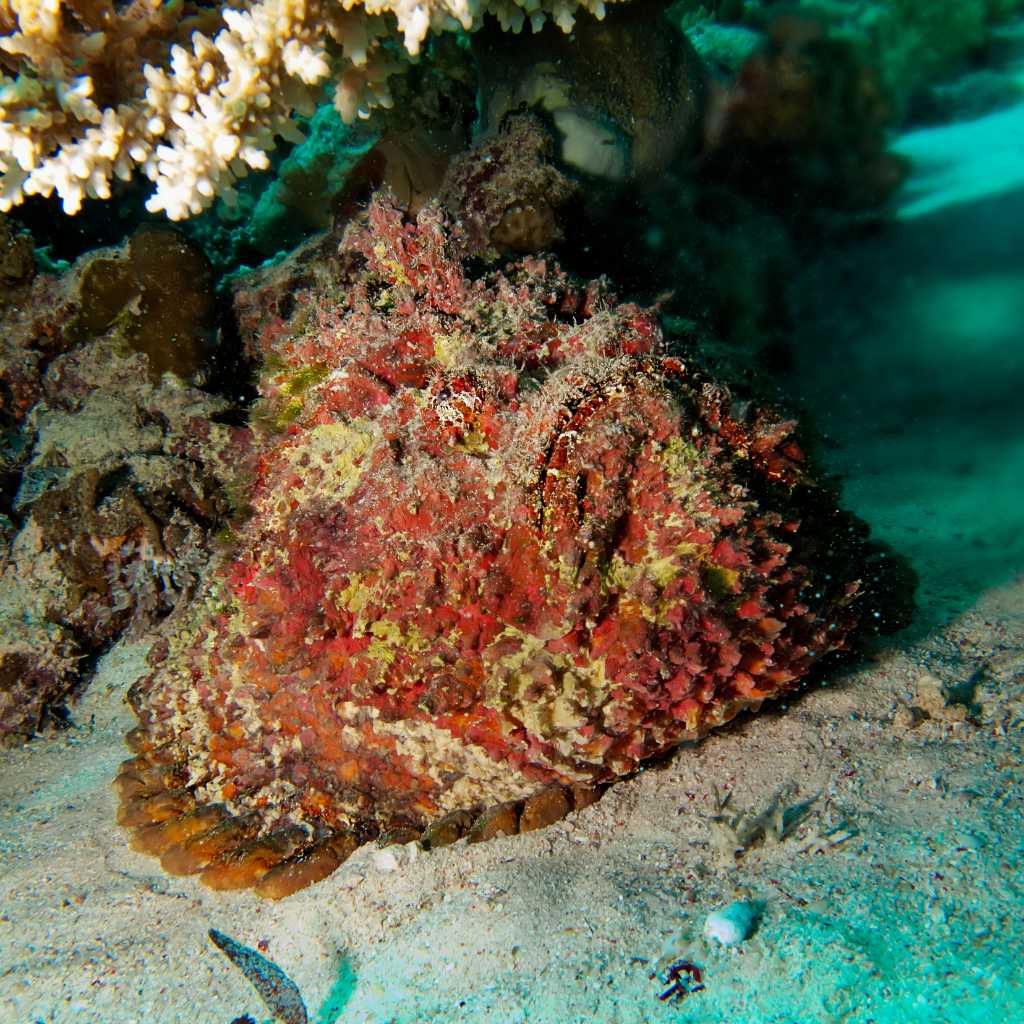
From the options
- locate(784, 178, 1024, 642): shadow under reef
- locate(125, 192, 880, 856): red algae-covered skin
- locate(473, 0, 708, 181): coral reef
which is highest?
locate(473, 0, 708, 181): coral reef

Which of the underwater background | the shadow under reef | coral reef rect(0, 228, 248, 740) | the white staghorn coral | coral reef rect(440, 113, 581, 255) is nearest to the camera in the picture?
the underwater background

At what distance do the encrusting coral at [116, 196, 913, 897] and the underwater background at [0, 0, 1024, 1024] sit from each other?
0.02 metres

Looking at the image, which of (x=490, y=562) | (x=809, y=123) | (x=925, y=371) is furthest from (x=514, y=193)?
(x=925, y=371)

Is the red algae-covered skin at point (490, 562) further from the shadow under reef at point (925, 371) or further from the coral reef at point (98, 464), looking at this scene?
the shadow under reef at point (925, 371)

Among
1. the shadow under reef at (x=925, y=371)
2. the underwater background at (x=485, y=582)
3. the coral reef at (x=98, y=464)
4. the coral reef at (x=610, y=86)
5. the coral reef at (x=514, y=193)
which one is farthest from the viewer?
the shadow under reef at (x=925, y=371)

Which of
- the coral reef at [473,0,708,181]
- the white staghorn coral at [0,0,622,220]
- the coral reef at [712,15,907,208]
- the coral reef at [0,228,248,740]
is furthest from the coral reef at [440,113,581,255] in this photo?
the coral reef at [0,228,248,740]

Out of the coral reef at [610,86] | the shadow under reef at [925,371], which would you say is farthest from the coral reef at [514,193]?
the shadow under reef at [925,371]

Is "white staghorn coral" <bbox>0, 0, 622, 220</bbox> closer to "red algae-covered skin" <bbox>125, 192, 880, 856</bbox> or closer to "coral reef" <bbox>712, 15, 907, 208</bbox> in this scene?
"red algae-covered skin" <bbox>125, 192, 880, 856</bbox>

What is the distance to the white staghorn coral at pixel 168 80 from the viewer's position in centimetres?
315

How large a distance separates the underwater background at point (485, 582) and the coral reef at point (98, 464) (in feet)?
0.09

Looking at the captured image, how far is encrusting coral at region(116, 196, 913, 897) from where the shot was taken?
2445mm

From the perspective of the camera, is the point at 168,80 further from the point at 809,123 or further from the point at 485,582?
the point at 809,123

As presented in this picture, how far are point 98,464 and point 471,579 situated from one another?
341 centimetres

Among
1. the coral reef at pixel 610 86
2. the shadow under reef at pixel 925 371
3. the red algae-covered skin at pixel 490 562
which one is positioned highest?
the coral reef at pixel 610 86
